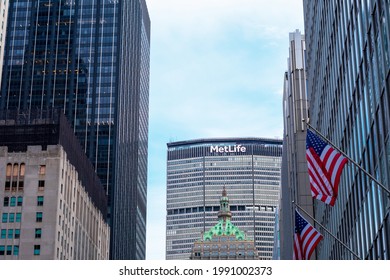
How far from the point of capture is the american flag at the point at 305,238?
40656 millimetres

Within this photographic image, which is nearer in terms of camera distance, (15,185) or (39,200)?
(39,200)

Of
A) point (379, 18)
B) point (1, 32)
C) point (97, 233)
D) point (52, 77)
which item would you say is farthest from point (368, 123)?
point (52, 77)

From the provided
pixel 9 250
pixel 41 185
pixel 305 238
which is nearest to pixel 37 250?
pixel 9 250

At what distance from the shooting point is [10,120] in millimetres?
133875

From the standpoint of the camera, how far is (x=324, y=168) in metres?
32.2

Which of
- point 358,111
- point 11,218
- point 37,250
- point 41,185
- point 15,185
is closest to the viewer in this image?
point 358,111

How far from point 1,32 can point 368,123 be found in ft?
240

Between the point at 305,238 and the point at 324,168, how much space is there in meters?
10.2

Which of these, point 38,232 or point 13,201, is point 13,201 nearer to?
point 13,201

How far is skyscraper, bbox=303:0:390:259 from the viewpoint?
130 ft

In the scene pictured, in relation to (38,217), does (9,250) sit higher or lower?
lower

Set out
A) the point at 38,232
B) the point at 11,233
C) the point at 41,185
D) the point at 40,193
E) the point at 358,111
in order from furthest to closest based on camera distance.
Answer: the point at 41,185 < the point at 40,193 < the point at 11,233 < the point at 38,232 < the point at 358,111
